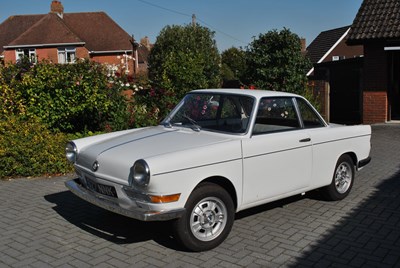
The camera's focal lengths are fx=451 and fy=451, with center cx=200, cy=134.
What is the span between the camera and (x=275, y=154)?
5.09m

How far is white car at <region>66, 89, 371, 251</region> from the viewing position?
4246mm

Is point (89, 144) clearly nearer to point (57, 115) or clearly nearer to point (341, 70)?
point (57, 115)

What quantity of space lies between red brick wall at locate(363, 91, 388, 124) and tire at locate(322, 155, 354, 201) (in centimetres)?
819

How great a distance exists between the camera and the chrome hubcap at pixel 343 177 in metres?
6.16

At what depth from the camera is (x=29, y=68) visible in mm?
10570

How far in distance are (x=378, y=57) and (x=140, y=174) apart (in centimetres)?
1147

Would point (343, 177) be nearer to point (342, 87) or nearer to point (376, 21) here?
point (376, 21)

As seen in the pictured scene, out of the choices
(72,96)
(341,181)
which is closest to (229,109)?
(341,181)

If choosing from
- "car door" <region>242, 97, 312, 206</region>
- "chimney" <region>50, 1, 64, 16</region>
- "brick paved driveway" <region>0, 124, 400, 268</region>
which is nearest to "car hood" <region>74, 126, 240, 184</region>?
"car door" <region>242, 97, 312, 206</region>

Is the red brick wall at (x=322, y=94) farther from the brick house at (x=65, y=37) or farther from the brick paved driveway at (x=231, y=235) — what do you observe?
the brick house at (x=65, y=37)

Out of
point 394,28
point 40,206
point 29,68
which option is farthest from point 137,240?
point 394,28

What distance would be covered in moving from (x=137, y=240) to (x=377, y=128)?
10.1 m

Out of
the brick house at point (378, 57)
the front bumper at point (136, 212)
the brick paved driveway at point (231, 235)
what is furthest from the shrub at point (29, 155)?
the brick house at point (378, 57)

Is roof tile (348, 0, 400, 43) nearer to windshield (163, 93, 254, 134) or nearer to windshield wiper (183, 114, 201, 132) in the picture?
windshield (163, 93, 254, 134)
